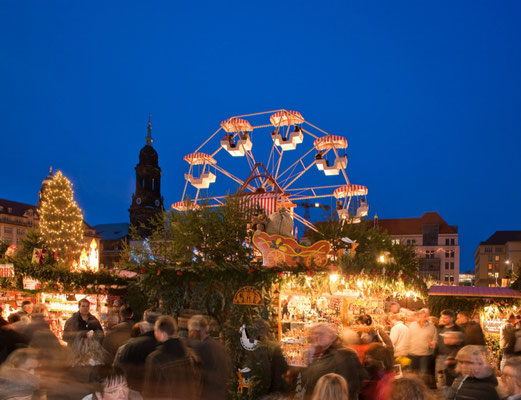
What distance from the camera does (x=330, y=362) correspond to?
13.8 ft

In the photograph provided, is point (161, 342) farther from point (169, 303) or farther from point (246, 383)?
point (169, 303)

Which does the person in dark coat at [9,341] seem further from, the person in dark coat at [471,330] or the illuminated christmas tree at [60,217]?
the illuminated christmas tree at [60,217]

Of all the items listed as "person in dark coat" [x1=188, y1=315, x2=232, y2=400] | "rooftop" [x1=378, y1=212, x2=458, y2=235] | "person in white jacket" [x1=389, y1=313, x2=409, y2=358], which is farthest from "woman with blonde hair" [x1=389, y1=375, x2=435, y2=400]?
"rooftop" [x1=378, y1=212, x2=458, y2=235]

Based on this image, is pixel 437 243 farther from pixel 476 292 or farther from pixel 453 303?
pixel 476 292

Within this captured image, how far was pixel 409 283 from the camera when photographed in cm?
1191

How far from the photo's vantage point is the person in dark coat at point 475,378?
3.63 metres

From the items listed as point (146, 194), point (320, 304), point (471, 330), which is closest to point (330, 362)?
point (471, 330)

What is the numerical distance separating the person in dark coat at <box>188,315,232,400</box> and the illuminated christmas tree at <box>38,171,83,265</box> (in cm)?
2357

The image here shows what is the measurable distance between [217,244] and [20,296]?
7637 millimetres

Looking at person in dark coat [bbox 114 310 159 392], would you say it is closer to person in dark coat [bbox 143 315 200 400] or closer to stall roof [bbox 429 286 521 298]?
person in dark coat [bbox 143 315 200 400]

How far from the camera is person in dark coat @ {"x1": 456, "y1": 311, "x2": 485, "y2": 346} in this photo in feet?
26.0

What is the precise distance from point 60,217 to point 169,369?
25.7 meters

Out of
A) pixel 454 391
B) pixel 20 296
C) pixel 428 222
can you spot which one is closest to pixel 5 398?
pixel 454 391

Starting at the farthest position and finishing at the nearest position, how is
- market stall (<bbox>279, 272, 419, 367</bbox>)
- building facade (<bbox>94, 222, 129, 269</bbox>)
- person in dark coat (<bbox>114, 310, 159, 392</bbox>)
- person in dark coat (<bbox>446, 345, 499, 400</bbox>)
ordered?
1. building facade (<bbox>94, 222, 129, 269</bbox>)
2. market stall (<bbox>279, 272, 419, 367</bbox>)
3. person in dark coat (<bbox>114, 310, 159, 392</bbox>)
4. person in dark coat (<bbox>446, 345, 499, 400</bbox>)
